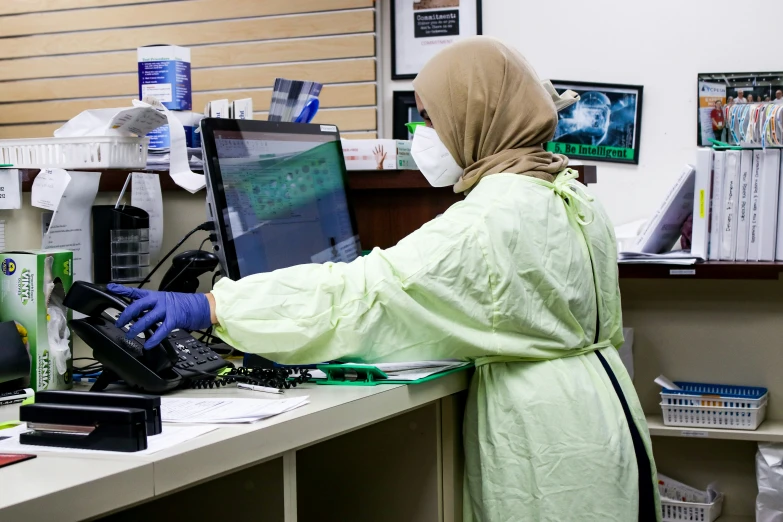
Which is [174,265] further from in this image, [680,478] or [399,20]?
[399,20]

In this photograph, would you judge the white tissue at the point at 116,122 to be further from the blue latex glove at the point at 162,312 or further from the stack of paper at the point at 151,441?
the stack of paper at the point at 151,441

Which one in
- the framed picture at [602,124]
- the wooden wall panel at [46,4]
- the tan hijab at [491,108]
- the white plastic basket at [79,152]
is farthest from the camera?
the wooden wall panel at [46,4]

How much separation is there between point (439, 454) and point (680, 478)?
1670 millimetres

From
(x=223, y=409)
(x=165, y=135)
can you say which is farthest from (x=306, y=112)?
(x=223, y=409)

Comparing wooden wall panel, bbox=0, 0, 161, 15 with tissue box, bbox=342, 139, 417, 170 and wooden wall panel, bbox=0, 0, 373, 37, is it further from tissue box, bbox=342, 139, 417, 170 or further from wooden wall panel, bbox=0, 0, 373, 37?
tissue box, bbox=342, 139, 417, 170

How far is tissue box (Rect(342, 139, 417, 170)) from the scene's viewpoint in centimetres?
→ 211

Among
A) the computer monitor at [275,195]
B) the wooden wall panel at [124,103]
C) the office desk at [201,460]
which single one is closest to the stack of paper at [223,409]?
the office desk at [201,460]

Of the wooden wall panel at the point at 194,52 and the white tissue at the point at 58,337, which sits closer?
the white tissue at the point at 58,337

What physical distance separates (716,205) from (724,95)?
31.2 inches

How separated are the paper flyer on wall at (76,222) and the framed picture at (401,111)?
2013mm

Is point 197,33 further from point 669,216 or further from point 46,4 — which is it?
point 669,216

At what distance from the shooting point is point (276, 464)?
124 cm

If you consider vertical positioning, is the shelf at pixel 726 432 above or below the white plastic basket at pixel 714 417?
below

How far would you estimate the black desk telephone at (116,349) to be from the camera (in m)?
1.30
